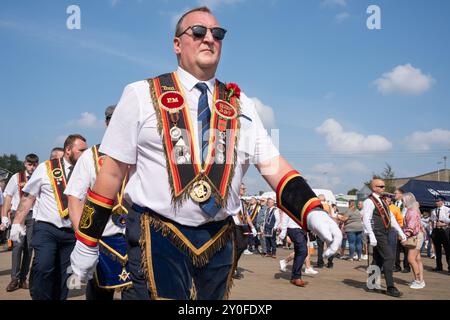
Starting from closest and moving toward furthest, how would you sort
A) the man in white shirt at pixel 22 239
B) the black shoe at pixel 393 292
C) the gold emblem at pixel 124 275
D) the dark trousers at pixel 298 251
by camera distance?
the gold emblem at pixel 124 275, the man in white shirt at pixel 22 239, the black shoe at pixel 393 292, the dark trousers at pixel 298 251

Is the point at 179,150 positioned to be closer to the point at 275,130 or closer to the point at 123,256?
the point at 275,130

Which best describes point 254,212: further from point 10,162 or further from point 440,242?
point 10,162

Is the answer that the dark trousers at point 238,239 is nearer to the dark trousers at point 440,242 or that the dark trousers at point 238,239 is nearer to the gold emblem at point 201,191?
the gold emblem at point 201,191

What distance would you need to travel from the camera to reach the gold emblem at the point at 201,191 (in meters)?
2.69

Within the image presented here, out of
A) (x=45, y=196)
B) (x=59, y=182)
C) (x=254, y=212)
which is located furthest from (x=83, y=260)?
(x=254, y=212)

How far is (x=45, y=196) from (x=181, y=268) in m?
4.10

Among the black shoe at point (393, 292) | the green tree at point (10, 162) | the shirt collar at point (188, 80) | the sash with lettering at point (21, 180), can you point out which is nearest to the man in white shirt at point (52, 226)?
the sash with lettering at point (21, 180)

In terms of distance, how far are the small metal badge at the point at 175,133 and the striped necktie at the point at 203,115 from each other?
5.8 inches

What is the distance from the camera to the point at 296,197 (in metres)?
2.73
